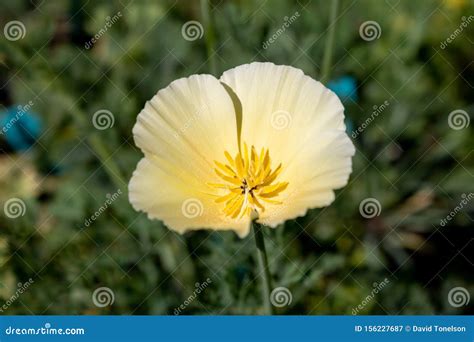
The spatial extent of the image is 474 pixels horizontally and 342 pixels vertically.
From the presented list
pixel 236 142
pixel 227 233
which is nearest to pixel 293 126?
pixel 236 142

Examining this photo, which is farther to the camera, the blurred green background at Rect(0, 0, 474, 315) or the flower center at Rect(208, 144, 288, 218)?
the blurred green background at Rect(0, 0, 474, 315)

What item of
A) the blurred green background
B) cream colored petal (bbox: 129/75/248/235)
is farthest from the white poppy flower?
the blurred green background

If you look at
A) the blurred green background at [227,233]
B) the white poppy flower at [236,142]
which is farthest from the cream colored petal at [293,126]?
the blurred green background at [227,233]

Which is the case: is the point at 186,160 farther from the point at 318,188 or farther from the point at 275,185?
the point at 318,188

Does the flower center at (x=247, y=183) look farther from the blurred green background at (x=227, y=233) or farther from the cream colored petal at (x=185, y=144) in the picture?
the blurred green background at (x=227, y=233)

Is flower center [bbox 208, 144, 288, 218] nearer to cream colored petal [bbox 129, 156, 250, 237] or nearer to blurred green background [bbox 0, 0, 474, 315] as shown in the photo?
cream colored petal [bbox 129, 156, 250, 237]

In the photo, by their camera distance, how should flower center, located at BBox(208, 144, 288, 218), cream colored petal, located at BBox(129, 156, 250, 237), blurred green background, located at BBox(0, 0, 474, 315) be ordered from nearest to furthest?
cream colored petal, located at BBox(129, 156, 250, 237) < flower center, located at BBox(208, 144, 288, 218) < blurred green background, located at BBox(0, 0, 474, 315)
